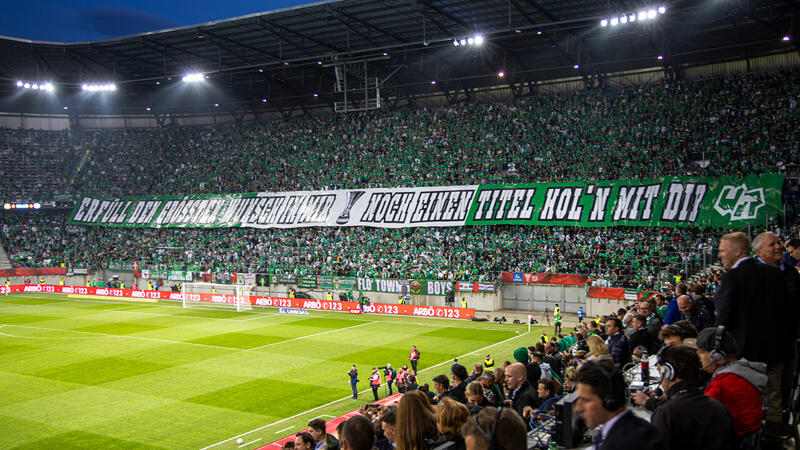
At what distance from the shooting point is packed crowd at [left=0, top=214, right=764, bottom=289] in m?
38.8

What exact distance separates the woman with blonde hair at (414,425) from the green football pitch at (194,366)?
43.3ft

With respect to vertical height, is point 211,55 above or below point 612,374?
above

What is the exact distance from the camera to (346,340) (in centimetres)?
3450

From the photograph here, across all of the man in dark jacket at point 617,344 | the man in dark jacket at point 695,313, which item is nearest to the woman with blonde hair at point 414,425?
the man in dark jacket at point 617,344

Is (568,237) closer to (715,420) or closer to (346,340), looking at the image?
(346,340)

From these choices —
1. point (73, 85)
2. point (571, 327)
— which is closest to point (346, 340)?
point (571, 327)

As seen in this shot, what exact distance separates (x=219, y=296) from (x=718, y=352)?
48.5 metres

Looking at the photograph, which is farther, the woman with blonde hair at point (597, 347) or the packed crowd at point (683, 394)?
the woman with blonde hair at point (597, 347)

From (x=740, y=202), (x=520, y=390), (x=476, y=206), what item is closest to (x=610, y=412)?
(x=520, y=390)

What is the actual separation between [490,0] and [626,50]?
47.5ft

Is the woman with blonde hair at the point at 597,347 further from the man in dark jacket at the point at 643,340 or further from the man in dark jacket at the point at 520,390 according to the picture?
the man in dark jacket at the point at 643,340

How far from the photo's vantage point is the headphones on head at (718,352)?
5.75 m

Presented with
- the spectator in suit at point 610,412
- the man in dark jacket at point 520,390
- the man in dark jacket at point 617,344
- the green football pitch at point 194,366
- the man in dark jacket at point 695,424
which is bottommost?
the green football pitch at point 194,366

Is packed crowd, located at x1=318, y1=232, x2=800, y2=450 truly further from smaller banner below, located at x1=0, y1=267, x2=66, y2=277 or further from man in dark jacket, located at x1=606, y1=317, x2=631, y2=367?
smaller banner below, located at x1=0, y1=267, x2=66, y2=277
